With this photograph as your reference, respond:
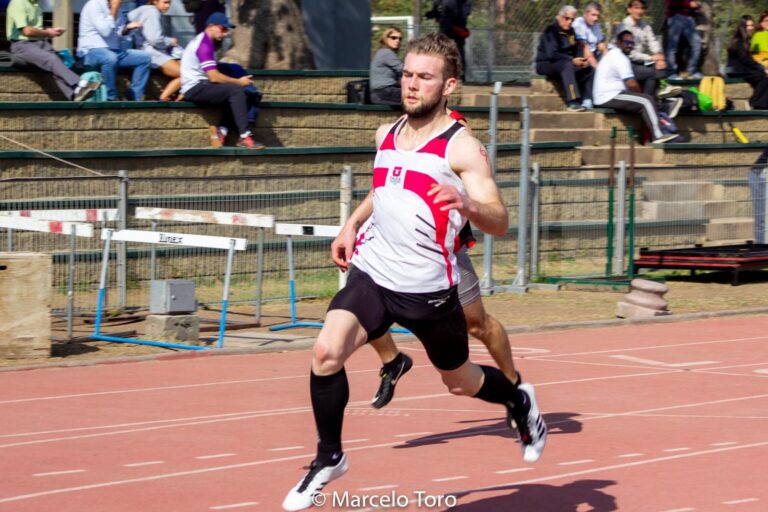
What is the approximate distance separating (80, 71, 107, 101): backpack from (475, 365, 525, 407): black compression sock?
11449mm

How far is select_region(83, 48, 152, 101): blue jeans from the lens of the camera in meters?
17.8

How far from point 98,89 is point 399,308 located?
1224cm

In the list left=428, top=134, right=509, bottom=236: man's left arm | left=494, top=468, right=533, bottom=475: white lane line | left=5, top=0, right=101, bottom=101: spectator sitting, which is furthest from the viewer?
left=5, top=0, right=101, bottom=101: spectator sitting

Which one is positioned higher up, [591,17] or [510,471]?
[591,17]

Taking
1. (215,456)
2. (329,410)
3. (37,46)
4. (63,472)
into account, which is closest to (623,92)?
(37,46)

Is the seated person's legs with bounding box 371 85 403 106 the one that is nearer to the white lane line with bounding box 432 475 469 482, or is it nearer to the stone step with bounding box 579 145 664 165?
the stone step with bounding box 579 145 664 165

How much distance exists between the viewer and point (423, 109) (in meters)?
6.47

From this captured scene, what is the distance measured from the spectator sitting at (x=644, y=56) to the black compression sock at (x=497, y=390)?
17.3 m

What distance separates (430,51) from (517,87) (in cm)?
1910

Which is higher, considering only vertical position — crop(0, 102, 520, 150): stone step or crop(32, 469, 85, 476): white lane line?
crop(0, 102, 520, 150): stone step

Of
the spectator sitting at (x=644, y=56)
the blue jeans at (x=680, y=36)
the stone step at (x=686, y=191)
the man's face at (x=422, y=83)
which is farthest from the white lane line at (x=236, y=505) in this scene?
the blue jeans at (x=680, y=36)

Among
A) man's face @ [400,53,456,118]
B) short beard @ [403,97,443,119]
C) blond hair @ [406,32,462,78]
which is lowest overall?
short beard @ [403,97,443,119]

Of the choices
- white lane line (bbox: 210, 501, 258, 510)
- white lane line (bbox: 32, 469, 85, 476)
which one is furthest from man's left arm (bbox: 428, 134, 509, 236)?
white lane line (bbox: 32, 469, 85, 476)

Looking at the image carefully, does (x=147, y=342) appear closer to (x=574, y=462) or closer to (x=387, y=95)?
(x=574, y=462)
